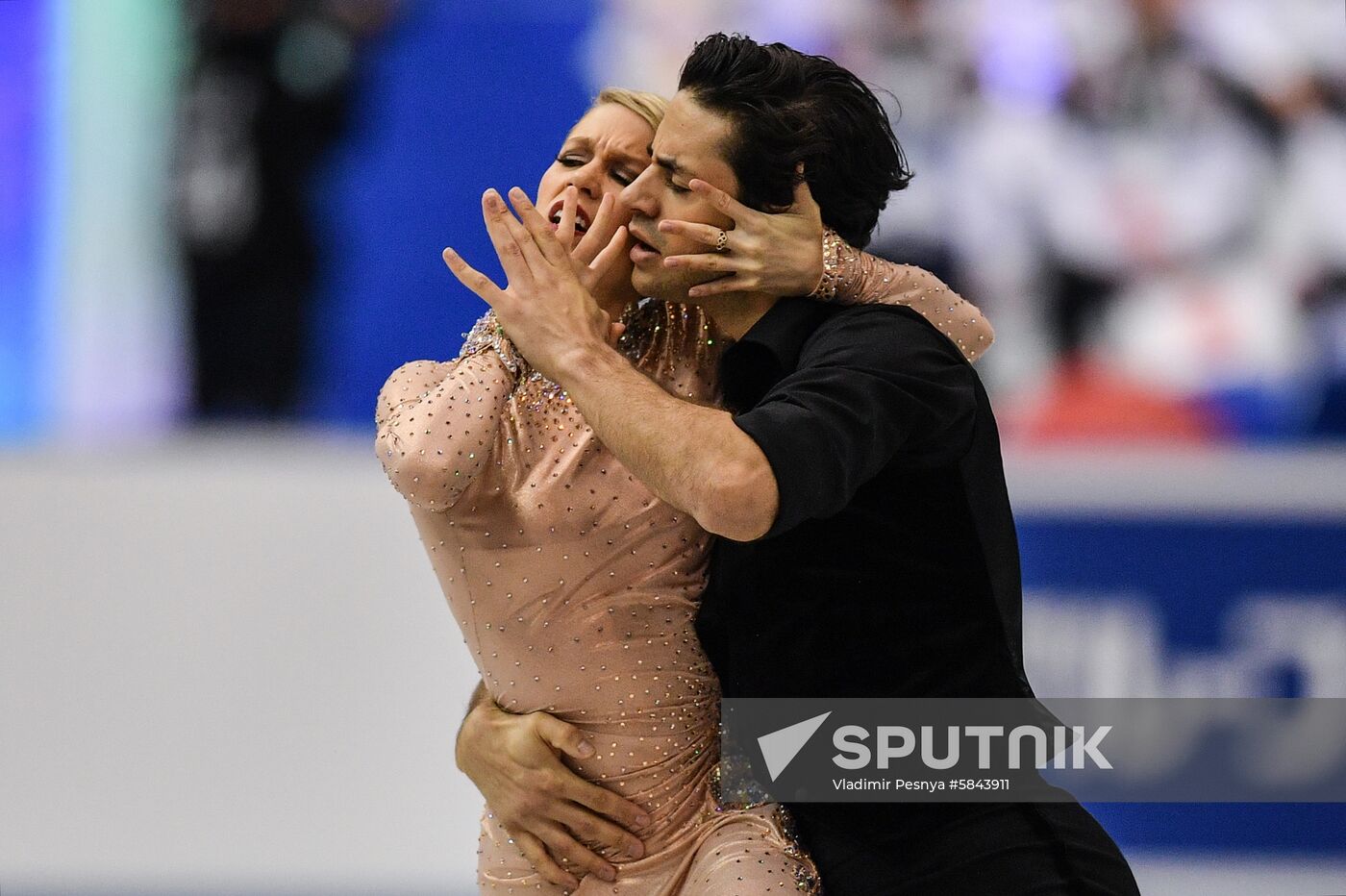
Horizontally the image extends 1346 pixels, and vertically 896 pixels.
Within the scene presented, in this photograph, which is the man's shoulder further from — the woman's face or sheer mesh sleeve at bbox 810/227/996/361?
the woman's face

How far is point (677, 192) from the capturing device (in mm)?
2084

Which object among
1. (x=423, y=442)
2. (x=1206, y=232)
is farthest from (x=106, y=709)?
(x=1206, y=232)

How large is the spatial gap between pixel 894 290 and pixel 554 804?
863mm

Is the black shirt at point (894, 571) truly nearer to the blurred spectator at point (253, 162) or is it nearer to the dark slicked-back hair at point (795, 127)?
the dark slicked-back hair at point (795, 127)

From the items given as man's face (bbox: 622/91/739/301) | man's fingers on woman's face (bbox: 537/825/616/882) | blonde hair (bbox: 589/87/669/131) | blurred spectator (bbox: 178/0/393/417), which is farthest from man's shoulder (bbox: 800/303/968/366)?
blurred spectator (bbox: 178/0/393/417)

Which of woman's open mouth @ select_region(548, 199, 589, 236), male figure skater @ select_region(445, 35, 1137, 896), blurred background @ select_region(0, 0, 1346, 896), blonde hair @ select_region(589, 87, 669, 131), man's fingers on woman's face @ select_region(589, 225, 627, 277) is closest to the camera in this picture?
male figure skater @ select_region(445, 35, 1137, 896)

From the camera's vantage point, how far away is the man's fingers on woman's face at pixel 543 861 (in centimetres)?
206

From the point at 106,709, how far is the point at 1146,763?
10.1ft

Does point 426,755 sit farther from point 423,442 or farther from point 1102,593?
point 423,442

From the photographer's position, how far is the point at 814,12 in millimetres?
4586

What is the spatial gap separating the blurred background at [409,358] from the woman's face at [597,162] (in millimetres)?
2398

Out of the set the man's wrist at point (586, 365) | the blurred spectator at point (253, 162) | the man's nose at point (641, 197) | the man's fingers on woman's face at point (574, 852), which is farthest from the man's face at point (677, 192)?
the blurred spectator at point (253, 162)

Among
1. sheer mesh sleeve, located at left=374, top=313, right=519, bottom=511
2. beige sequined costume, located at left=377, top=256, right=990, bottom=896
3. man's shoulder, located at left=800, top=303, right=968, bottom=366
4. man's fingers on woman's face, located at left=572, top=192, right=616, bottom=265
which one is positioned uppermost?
man's fingers on woman's face, located at left=572, top=192, right=616, bottom=265

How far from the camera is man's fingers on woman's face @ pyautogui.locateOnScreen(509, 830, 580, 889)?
81.0 inches
